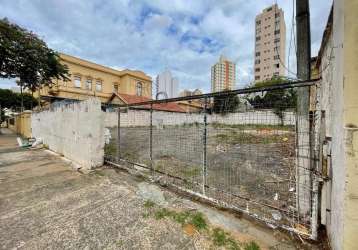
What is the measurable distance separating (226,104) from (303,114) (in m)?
1.22

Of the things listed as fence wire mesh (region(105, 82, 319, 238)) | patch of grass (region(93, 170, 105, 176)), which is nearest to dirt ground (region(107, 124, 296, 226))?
fence wire mesh (region(105, 82, 319, 238))

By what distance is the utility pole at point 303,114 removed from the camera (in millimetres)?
2148

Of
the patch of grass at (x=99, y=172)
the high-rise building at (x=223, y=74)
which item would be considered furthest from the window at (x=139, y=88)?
the patch of grass at (x=99, y=172)

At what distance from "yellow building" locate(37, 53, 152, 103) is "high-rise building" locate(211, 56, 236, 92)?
44.5 ft

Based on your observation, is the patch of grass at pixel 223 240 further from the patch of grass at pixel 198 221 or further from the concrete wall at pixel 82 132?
the concrete wall at pixel 82 132

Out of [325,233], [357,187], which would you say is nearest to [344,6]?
[357,187]

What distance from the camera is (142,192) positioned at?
10.9 feet

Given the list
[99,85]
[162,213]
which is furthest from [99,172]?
[99,85]

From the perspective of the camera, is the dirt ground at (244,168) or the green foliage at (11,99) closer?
the dirt ground at (244,168)

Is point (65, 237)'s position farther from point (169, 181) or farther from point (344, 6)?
point (344, 6)

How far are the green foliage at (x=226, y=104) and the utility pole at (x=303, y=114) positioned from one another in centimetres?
83

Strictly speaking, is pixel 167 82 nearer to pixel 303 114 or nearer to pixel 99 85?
pixel 99 85

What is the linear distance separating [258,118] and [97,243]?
2489 millimetres

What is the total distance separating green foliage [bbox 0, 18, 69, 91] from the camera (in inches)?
551
